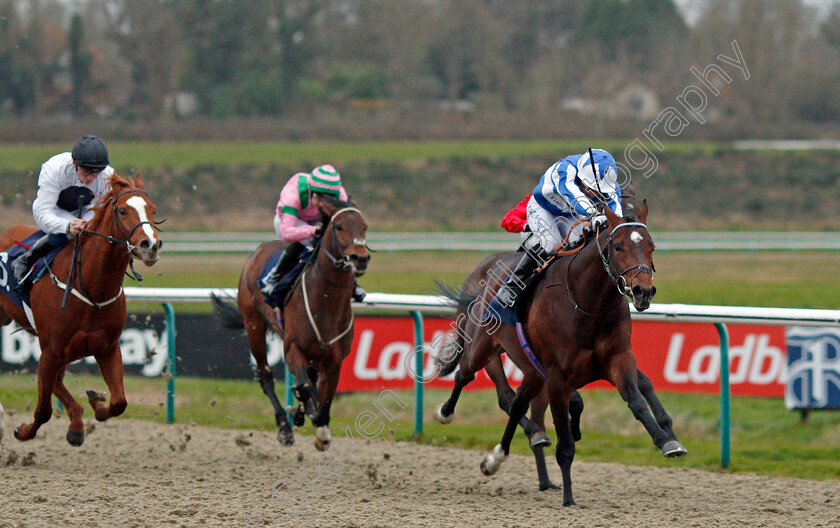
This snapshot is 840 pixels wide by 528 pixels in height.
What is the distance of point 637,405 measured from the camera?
4340 millimetres

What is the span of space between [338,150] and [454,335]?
76.7ft

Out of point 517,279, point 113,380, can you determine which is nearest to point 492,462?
point 517,279

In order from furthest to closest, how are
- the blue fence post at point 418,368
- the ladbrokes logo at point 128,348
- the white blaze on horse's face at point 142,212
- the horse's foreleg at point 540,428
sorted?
the ladbrokes logo at point 128,348 < the blue fence post at point 418,368 < the horse's foreleg at point 540,428 < the white blaze on horse's face at point 142,212

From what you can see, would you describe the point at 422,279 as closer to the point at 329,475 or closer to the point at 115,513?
the point at 329,475

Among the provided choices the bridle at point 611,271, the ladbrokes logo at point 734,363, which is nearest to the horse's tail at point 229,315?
the bridle at point 611,271

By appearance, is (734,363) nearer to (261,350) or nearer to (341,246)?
(341,246)

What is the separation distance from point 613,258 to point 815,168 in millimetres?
26549

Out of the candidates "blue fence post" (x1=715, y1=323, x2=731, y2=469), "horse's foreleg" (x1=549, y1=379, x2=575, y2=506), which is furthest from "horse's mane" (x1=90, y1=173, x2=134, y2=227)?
"blue fence post" (x1=715, y1=323, x2=731, y2=469)

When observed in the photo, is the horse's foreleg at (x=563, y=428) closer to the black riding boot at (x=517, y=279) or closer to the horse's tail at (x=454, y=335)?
the black riding boot at (x=517, y=279)

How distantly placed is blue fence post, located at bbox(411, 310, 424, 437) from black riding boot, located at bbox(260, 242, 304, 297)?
44.0 inches

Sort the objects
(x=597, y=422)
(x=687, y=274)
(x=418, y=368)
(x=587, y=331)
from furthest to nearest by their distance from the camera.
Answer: (x=687, y=274) < (x=597, y=422) < (x=418, y=368) < (x=587, y=331)

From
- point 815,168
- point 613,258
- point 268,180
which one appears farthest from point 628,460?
point 815,168

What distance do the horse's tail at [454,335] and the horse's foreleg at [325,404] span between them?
666 mm

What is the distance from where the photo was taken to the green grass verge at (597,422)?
6234 mm
